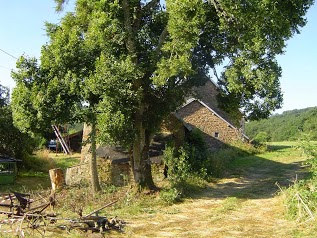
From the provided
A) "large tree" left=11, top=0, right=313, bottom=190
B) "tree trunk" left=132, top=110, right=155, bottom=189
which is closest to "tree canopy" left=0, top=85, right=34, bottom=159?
"large tree" left=11, top=0, right=313, bottom=190

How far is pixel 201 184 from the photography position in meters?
18.9

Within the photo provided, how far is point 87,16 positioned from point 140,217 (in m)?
7.90

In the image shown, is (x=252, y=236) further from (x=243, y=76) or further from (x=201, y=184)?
(x=201, y=184)

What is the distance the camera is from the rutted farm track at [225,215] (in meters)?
10.9

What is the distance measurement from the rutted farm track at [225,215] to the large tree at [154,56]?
2.79m

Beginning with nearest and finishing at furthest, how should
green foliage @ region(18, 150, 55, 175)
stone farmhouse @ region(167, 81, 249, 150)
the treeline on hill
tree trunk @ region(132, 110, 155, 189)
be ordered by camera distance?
tree trunk @ region(132, 110, 155, 189), green foliage @ region(18, 150, 55, 175), stone farmhouse @ region(167, 81, 249, 150), the treeline on hill

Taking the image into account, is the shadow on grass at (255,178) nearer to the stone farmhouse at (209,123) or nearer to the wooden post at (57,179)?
the stone farmhouse at (209,123)

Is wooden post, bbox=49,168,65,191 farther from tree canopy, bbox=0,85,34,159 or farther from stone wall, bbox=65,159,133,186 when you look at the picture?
tree canopy, bbox=0,85,34,159

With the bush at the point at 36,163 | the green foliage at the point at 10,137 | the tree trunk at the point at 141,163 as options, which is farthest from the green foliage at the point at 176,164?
the bush at the point at 36,163

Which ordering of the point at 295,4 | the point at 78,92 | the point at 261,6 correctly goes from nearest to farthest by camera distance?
the point at 261,6
the point at 295,4
the point at 78,92

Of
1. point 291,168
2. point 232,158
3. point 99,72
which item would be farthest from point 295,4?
point 232,158

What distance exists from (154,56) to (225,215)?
21.0 feet

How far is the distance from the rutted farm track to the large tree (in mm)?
2787

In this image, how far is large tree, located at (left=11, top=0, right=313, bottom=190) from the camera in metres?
13.2
